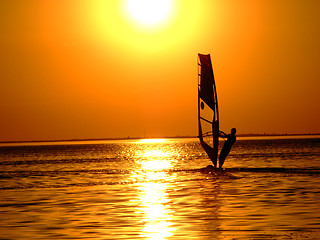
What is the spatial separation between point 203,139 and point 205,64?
5.36 m

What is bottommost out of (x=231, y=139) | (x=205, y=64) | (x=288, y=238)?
(x=288, y=238)

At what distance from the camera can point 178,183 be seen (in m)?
38.5

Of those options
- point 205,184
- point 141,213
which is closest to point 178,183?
point 205,184

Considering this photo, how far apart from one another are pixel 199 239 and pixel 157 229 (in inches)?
87.7

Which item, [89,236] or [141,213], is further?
[141,213]

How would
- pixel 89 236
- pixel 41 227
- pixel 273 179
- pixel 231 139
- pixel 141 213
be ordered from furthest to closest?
pixel 231 139 → pixel 273 179 → pixel 141 213 → pixel 41 227 → pixel 89 236

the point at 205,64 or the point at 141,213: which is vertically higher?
the point at 205,64

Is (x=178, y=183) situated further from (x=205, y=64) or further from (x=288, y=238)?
(x=288, y=238)

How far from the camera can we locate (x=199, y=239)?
17891 millimetres

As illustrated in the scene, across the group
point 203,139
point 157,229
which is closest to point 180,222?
point 157,229

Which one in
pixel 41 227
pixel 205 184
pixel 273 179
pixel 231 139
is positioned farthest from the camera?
pixel 231 139

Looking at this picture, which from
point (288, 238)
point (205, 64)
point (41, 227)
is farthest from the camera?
point (205, 64)

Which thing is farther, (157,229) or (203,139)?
(203,139)

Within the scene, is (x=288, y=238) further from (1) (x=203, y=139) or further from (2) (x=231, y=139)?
(1) (x=203, y=139)
